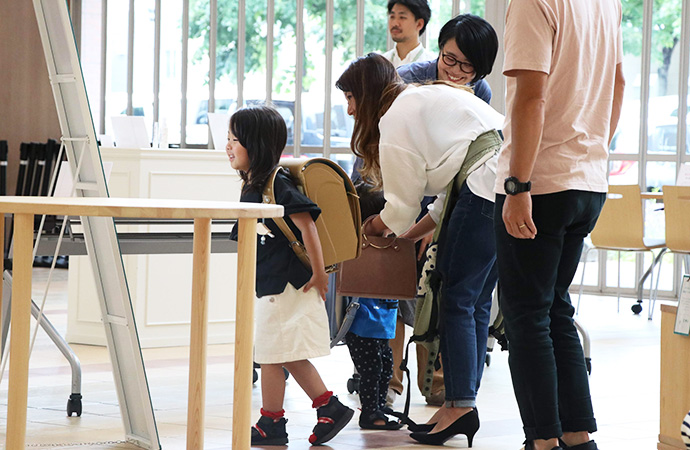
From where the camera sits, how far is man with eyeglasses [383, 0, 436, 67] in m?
4.46

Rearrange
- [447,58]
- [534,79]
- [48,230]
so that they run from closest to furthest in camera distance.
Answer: [534,79], [447,58], [48,230]

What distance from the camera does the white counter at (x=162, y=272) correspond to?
201 inches

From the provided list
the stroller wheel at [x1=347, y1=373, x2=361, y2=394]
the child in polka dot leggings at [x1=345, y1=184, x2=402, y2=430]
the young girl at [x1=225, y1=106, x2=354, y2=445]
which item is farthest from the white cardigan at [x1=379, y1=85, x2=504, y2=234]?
the stroller wheel at [x1=347, y1=373, x2=361, y2=394]

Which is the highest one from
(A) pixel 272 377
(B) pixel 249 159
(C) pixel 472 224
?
(B) pixel 249 159

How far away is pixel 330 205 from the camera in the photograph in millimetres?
3047

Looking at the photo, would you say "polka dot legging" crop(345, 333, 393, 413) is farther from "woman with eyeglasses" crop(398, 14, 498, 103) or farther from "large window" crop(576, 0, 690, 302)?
"large window" crop(576, 0, 690, 302)

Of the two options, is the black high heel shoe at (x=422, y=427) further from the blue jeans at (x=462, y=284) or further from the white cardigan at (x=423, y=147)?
the white cardigan at (x=423, y=147)

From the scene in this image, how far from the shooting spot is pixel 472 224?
2.90 meters

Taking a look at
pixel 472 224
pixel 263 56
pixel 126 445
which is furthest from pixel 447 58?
pixel 263 56

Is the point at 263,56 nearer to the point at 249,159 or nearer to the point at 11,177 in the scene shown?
the point at 11,177

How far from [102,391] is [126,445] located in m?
1.08

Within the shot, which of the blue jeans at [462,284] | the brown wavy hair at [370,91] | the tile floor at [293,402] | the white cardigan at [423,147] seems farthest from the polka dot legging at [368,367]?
the brown wavy hair at [370,91]

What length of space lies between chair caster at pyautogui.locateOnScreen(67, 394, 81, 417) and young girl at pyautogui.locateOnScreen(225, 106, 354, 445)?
764mm

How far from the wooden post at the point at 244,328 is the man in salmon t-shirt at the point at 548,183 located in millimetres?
636
